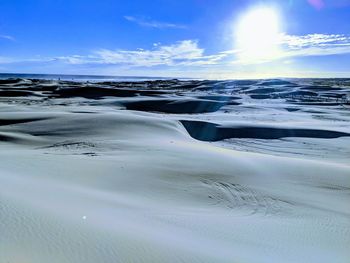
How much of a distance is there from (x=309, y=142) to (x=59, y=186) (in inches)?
357

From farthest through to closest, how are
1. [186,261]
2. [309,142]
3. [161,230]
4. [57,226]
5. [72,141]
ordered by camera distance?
[309,142], [72,141], [161,230], [57,226], [186,261]

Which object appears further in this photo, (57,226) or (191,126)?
(191,126)

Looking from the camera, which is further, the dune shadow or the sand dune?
the dune shadow

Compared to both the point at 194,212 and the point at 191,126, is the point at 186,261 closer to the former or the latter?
the point at 194,212

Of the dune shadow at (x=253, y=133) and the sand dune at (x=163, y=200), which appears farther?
the dune shadow at (x=253, y=133)

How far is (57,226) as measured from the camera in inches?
156

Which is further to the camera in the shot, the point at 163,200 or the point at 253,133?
the point at 253,133

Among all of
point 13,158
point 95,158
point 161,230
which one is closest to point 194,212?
point 161,230

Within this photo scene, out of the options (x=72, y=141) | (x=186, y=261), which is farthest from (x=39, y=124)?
(x=186, y=261)

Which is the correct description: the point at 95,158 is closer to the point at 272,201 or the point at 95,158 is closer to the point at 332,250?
the point at 272,201

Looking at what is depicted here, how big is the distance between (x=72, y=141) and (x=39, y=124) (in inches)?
120

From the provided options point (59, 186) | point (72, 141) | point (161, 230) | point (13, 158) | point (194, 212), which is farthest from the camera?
point (72, 141)

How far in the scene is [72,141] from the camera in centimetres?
1100

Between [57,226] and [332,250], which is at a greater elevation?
[57,226]
